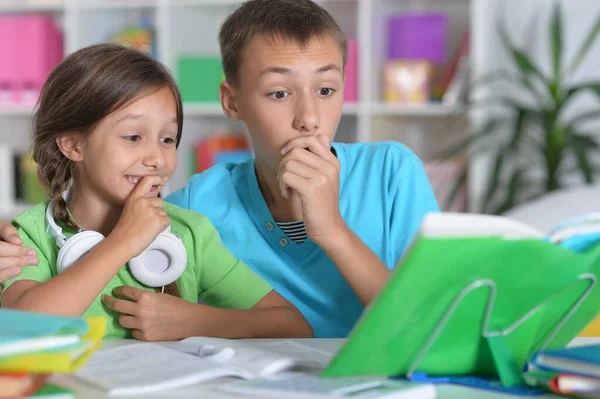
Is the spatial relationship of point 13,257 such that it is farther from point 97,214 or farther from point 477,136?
point 477,136

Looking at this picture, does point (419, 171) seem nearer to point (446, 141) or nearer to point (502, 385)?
point (502, 385)

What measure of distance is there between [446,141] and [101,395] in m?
3.18

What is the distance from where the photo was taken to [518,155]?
359 centimetres

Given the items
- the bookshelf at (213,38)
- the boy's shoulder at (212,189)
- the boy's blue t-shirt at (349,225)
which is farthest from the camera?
the bookshelf at (213,38)

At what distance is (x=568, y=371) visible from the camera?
0.87 metres

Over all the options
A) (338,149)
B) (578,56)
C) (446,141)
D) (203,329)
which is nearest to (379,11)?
(446,141)

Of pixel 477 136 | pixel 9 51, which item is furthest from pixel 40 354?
pixel 9 51

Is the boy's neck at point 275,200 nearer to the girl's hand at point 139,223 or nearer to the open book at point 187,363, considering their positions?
the girl's hand at point 139,223

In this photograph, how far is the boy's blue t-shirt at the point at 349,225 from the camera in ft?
5.35

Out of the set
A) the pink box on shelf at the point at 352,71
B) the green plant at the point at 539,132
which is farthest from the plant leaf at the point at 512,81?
the pink box on shelf at the point at 352,71

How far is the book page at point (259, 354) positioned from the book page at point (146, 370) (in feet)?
0.08

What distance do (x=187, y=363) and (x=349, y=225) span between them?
0.71 meters

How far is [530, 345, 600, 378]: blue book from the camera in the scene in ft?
2.81

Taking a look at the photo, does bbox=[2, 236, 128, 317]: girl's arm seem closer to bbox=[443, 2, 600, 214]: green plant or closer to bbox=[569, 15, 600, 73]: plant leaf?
bbox=[443, 2, 600, 214]: green plant
